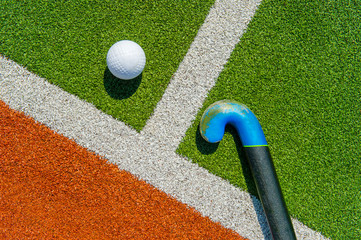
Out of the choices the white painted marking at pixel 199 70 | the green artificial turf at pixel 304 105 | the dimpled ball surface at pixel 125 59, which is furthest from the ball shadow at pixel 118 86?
the green artificial turf at pixel 304 105

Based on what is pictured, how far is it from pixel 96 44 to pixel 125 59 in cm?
77

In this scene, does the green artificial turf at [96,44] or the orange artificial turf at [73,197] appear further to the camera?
the green artificial turf at [96,44]

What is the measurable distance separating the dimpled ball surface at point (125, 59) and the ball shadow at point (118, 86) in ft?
1.09

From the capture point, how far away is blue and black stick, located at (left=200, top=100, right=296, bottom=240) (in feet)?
9.96

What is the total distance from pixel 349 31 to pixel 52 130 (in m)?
4.47

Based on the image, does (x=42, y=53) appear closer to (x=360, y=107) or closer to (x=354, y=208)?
(x=360, y=107)

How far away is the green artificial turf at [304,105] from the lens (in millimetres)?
3328

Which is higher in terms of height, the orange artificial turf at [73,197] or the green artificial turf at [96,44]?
the green artificial turf at [96,44]

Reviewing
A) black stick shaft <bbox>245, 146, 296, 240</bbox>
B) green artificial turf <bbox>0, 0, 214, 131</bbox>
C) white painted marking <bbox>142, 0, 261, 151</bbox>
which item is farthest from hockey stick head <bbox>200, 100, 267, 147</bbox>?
green artificial turf <bbox>0, 0, 214, 131</bbox>

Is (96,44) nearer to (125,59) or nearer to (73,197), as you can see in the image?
(125,59)

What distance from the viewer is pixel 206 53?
3389mm

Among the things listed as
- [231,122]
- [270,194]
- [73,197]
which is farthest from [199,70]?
[73,197]

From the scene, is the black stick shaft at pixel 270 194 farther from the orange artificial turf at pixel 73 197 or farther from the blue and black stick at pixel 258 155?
the orange artificial turf at pixel 73 197

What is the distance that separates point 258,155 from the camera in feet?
10.0
